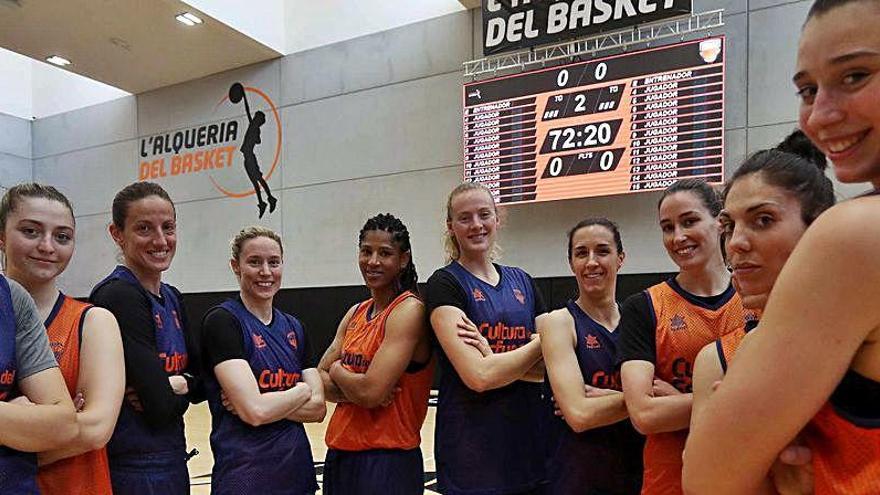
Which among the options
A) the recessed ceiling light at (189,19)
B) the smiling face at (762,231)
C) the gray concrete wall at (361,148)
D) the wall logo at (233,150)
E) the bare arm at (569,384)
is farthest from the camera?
the wall logo at (233,150)

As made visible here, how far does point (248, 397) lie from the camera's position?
2.07 m

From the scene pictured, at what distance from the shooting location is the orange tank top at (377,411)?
7.51 feet

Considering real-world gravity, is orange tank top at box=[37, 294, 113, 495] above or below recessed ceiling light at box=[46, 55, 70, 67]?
below

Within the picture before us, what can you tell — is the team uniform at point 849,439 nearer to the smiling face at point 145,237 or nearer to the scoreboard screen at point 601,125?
the smiling face at point 145,237

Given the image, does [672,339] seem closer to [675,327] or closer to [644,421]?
[675,327]

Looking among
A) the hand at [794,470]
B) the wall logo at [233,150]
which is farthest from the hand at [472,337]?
the wall logo at [233,150]

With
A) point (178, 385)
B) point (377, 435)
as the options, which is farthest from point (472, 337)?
A: point (178, 385)

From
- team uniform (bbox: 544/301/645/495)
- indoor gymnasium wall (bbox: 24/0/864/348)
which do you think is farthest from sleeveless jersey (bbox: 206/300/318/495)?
indoor gymnasium wall (bbox: 24/0/864/348)

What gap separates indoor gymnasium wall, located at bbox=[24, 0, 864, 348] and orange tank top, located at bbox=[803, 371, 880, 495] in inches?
208

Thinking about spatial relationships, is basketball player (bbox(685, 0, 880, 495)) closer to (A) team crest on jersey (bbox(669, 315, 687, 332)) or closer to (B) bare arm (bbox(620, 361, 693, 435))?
(B) bare arm (bbox(620, 361, 693, 435))

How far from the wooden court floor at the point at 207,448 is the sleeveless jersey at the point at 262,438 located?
181 cm

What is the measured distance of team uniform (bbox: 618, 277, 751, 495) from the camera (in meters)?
1.65

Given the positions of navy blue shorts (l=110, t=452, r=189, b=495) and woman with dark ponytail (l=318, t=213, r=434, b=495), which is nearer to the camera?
navy blue shorts (l=110, t=452, r=189, b=495)

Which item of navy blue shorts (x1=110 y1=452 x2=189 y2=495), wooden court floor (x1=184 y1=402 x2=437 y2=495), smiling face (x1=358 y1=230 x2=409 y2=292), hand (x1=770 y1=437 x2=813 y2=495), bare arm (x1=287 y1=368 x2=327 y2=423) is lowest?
wooden court floor (x1=184 y1=402 x2=437 y2=495)
